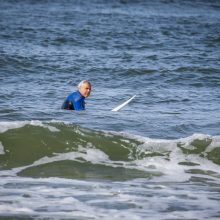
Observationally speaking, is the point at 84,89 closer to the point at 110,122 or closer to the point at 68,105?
the point at 68,105

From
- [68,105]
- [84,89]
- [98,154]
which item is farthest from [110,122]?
[98,154]

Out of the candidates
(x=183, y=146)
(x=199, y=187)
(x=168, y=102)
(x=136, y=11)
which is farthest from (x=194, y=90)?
(x=136, y=11)

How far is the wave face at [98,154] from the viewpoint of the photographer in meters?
10.2

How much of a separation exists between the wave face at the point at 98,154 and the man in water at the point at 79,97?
75.0 inches

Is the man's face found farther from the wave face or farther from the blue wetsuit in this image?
the wave face

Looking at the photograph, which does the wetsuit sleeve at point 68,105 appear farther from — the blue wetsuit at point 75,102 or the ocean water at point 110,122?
the ocean water at point 110,122

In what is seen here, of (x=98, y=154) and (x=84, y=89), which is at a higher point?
(x=84, y=89)

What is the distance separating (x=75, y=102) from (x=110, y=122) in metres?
1.06

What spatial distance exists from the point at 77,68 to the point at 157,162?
10840 mm

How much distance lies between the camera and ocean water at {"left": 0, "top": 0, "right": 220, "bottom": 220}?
864 cm

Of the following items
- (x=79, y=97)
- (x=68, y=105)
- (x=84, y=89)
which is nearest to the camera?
(x=84, y=89)

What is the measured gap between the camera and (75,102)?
564 inches

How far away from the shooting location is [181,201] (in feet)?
28.3

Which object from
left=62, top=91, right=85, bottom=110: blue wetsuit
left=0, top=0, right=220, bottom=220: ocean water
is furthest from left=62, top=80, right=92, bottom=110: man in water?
left=0, top=0, right=220, bottom=220: ocean water
